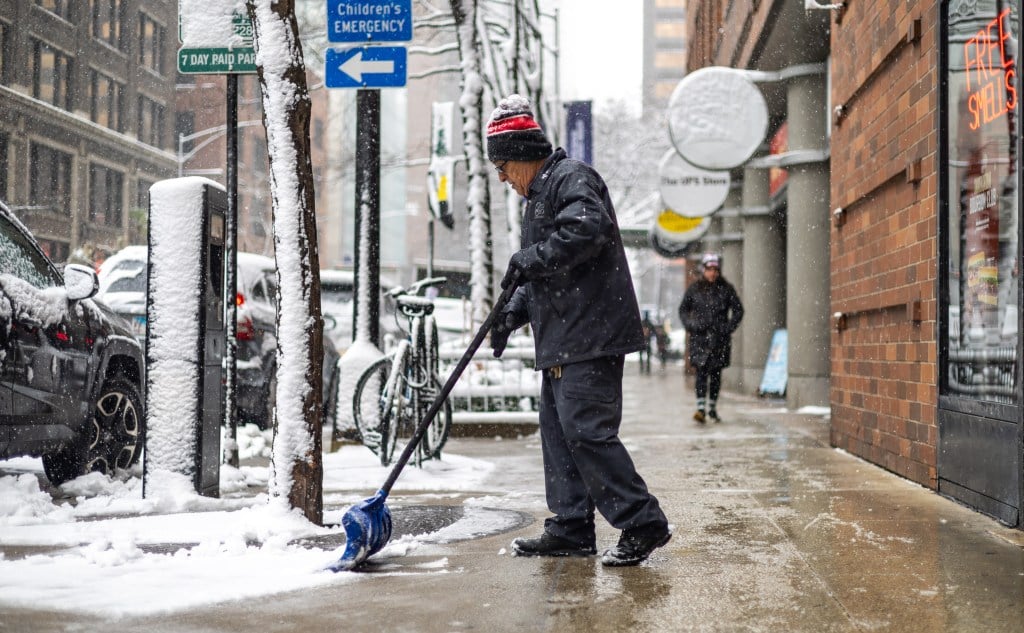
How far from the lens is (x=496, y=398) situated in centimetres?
1123

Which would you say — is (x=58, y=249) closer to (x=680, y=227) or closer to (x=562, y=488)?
(x=562, y=488)

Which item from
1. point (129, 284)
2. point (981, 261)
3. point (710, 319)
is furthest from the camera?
point (710, 319)

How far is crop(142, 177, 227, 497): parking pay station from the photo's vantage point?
6301 mm

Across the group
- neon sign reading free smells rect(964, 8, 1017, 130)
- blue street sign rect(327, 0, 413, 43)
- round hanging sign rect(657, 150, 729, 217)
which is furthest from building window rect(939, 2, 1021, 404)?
round hanging sign rect(657, 150, 729, 217)

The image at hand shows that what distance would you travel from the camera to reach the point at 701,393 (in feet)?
41.8

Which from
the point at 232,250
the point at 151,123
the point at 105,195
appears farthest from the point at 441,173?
the point at 232,250

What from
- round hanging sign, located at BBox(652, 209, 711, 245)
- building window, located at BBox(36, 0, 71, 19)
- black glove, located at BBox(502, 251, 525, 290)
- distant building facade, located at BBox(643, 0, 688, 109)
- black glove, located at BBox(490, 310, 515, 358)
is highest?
distant building facade, located at BBox(643, 0, 688, 109)

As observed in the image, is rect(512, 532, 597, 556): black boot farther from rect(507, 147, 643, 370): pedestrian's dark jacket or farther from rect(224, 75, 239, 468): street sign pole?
rect(224, 75, 239, 468): street sign pole

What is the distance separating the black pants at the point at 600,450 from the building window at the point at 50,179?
8135mm

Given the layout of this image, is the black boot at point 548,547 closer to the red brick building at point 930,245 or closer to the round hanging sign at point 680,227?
the red brick building at point 930,245

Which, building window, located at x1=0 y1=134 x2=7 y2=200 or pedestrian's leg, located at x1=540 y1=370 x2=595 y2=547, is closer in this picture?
pedestrian's leg, located at x1=540 y1=370 x2=595 y2=547

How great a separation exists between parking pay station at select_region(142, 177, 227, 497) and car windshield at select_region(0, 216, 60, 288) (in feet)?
2.77

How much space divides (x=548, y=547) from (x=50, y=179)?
29.8 ft

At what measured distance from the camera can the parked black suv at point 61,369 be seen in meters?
6.40
